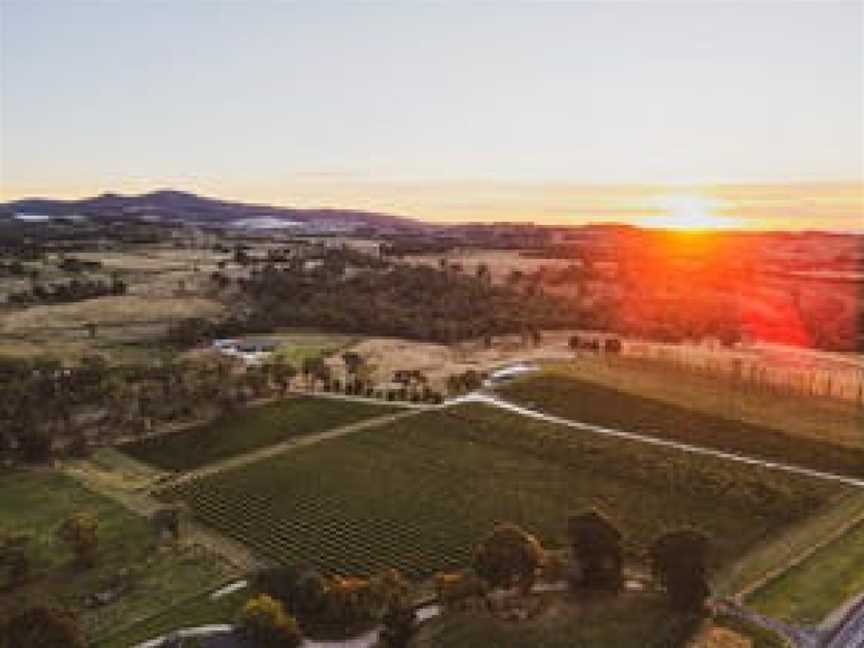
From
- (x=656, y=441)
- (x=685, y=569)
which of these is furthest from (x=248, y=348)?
(x=685, y=569)

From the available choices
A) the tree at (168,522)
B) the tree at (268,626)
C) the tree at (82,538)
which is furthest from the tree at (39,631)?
the tree at (168,522)

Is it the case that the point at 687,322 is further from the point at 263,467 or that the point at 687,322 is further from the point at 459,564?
the point at 459,564

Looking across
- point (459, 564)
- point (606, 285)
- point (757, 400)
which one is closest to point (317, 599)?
point (459, 564)

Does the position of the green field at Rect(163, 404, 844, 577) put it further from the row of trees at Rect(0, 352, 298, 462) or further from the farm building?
the farm building

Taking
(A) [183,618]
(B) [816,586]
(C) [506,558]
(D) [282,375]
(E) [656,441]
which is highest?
(C) [506,558]

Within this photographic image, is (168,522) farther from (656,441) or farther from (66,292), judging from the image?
(66,292)

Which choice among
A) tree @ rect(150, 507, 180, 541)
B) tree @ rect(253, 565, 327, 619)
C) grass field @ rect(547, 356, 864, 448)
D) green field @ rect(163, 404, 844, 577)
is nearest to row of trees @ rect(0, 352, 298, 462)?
green field @ rect(163, 404, 844, 577)

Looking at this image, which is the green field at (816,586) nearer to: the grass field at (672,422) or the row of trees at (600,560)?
the row of trees at (600,560)
